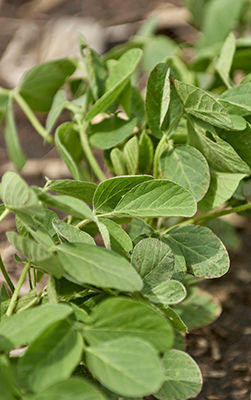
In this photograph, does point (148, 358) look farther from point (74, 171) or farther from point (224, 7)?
point (224, 7)

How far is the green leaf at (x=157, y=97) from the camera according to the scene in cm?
66

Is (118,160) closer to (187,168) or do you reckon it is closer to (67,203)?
(187,168)

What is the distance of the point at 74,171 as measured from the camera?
73 cm

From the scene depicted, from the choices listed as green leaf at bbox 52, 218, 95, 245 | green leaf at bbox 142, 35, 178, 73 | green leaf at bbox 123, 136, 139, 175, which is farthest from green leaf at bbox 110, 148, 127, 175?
green leaf at bbox 142, 35, 178, 73

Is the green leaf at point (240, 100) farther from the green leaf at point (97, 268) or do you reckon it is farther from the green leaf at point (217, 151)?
the green leaf at point (97, 268)

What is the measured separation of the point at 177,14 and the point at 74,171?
1.25 m

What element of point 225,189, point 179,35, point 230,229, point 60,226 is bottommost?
point 230,229

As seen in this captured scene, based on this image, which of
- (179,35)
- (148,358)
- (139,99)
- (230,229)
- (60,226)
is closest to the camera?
(148,358)

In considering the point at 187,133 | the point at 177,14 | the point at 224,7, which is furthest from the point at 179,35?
the point at 187,133

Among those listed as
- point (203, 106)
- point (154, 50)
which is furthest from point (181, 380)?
point (154, 50)

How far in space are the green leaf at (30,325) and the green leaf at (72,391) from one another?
48 millimetres

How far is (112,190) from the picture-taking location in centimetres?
61

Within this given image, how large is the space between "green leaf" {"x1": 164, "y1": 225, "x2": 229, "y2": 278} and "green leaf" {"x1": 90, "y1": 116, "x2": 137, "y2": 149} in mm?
185

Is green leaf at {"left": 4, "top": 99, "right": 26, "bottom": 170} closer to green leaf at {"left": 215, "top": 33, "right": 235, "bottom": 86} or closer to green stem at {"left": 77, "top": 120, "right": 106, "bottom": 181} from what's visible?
green stem at {"left": 77, "top": 120, "right": 106, "bottom": 181}
